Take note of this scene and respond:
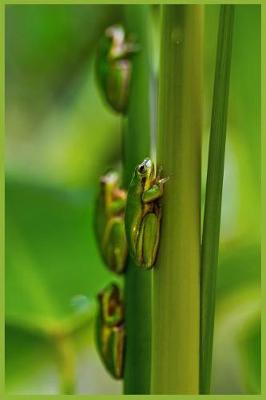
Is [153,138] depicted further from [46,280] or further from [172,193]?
[46,280]

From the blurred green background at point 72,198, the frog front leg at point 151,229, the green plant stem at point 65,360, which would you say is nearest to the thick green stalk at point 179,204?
the frog front leg at point 151,229

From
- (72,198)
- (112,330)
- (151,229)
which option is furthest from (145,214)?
(72,198)

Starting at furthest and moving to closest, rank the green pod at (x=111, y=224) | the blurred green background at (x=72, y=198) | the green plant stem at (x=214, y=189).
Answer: the blurred green background at (x=72, y=198)
the green pod at (x=111, y=224)
the green plant stem at (x=214, y=189)

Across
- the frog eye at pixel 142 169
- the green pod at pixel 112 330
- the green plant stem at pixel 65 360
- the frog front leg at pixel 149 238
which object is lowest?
the green plant stem at pixel 65 360

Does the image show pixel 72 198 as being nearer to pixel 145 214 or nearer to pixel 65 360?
pixel 65 360

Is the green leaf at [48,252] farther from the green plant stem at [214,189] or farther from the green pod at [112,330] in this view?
the green plant stem at [214,189]

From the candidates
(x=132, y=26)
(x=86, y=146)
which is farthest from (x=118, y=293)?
(x=86, y=146)
